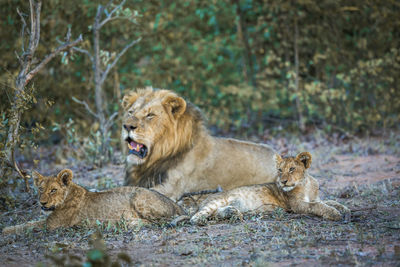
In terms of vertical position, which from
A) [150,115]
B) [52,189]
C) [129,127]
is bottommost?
[52,189]

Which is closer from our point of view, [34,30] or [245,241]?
[245,241]

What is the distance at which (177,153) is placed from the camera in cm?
621

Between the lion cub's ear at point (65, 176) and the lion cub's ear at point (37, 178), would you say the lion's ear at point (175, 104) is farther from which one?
the lion cub's ear at point (37, 178)

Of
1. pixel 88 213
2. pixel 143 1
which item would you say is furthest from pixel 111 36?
pixel 88 213

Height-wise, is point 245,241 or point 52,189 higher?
point 52,189

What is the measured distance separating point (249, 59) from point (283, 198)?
879 centimetres

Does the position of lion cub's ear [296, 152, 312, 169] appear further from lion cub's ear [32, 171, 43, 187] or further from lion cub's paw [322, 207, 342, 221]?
lion cub's ear [32, 171, 43, 187]

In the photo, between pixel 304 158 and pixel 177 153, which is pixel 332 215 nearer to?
pixel 304 158

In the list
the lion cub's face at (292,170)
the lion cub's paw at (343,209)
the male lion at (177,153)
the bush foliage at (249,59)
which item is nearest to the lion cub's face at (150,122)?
the male lion at (177,153)

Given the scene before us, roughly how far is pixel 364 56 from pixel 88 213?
949 cm

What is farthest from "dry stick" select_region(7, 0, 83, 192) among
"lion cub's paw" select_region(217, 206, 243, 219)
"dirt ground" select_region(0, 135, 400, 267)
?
"lion cub's paw" select_region(217, 206, 243, 219)

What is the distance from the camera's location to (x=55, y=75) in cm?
1225

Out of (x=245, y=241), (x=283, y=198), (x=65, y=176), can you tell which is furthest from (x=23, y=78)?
(x=245, y=241)

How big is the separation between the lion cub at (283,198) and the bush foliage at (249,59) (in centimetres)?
668
